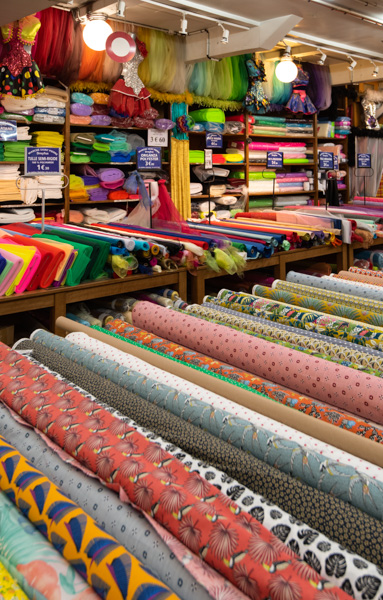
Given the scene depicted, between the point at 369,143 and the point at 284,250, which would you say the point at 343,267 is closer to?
the point at 284,250

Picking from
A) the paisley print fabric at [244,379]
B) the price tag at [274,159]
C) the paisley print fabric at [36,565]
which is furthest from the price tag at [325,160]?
the paisley print fabric at [36,565]

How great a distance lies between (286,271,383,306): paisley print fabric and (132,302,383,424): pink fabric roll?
27.5 inches

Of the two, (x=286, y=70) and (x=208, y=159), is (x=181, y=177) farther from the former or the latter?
(x=208, y=159)

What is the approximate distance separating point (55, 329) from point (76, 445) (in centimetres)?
142

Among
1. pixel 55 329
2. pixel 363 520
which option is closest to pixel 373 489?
pixel 363 520

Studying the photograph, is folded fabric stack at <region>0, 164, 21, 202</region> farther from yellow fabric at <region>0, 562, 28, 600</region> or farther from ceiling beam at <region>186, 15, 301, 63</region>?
yellow fabric at <region>0, 562, 28, 600</region>

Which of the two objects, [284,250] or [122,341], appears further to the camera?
[284,250]

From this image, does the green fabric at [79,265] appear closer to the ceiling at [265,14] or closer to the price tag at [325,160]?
the ceiling at [265,14]

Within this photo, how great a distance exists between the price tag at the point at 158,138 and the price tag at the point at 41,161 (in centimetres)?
364

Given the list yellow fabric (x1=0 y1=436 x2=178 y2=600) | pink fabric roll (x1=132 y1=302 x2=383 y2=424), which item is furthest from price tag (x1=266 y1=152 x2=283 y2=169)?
yellow fabric (x1=0 y1=436 x2=178 y2=600)

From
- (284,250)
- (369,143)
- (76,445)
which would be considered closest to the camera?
(76,445)

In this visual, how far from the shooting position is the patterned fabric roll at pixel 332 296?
2.12 meters

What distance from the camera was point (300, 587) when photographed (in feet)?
2.52

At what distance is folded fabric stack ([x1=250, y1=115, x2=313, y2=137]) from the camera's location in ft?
25.5
